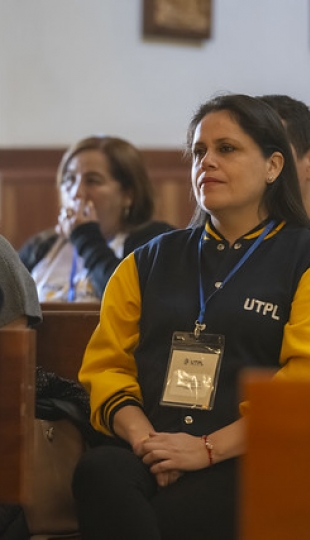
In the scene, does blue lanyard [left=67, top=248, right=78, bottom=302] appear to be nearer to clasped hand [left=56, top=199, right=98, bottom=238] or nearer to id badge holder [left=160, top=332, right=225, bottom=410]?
clasped hand [left=56, top=199, right=98, bottom=238]

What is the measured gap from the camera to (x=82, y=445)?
1.89 metres

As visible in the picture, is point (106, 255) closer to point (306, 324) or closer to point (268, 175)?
point (268, 175)

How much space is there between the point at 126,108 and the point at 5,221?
0.61 metres

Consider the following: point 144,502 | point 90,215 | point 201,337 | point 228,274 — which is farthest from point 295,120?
point 144,502

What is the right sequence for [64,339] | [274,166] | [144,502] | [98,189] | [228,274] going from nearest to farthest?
[144,502] < [228,274] < [274,166] < [64,339] < [98,189]

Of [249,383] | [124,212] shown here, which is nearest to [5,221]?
[124,212]

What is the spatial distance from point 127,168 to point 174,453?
4.67ft

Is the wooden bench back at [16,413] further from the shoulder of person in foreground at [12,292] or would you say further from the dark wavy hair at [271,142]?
the dark wavy hair at [271,142]

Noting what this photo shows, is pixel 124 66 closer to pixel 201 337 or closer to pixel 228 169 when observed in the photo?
pixel 228 169

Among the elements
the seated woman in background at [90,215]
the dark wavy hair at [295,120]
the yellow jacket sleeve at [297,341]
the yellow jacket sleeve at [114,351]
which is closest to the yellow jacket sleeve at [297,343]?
the yellow jacket sleeve at [297,341]

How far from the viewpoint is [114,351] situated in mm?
1868

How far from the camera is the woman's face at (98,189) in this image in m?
2.92

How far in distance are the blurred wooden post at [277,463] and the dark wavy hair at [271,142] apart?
922 millimetres

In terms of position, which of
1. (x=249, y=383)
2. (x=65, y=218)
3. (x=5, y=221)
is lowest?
(x=5, y=221)
